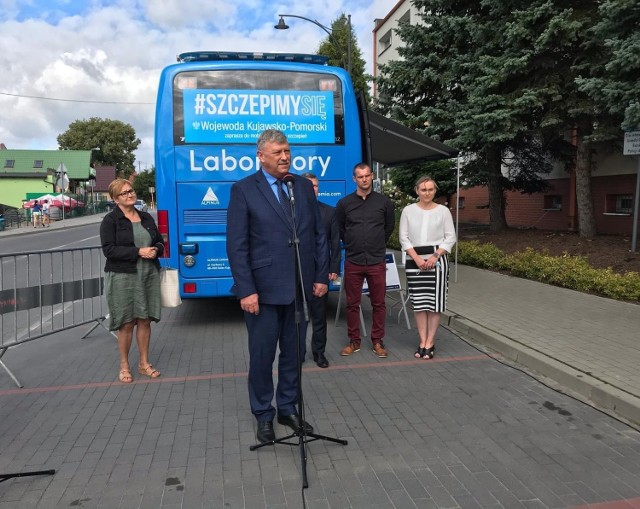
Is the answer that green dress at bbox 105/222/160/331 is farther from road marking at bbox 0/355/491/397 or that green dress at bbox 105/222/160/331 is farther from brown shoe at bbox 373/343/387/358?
brown shoe at bbox 373/343/387/358

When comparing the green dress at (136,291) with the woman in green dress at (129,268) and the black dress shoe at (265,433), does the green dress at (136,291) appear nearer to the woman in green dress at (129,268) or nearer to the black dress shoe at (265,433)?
the woman in green dress at (129,268)

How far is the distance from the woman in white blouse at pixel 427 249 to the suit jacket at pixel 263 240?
2157 mm

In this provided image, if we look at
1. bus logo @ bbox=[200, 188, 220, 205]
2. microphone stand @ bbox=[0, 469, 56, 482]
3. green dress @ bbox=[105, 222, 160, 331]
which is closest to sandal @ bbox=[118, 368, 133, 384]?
green dress @ bbox=[105, 222, 160, 331]

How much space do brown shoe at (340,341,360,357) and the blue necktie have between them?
8.79 ft

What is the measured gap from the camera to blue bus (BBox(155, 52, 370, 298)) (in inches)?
254

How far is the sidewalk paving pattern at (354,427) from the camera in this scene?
296 cm

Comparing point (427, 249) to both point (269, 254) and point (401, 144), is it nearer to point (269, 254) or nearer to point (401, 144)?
point (269, 254)

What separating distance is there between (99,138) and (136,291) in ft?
293

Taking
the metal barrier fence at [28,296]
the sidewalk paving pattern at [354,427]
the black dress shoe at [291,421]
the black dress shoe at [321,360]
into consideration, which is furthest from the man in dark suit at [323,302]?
the metal barrier fence at [28,296]

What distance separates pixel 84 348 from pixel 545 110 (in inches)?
395

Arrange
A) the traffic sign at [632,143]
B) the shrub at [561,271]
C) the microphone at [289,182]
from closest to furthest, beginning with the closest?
the microphone at [289,182]
the shrub at [561,271]
the traffic sign at [632,143]

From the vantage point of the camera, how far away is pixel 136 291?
481 cm

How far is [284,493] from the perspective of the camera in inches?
116

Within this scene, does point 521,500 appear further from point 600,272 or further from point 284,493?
point 600,272
